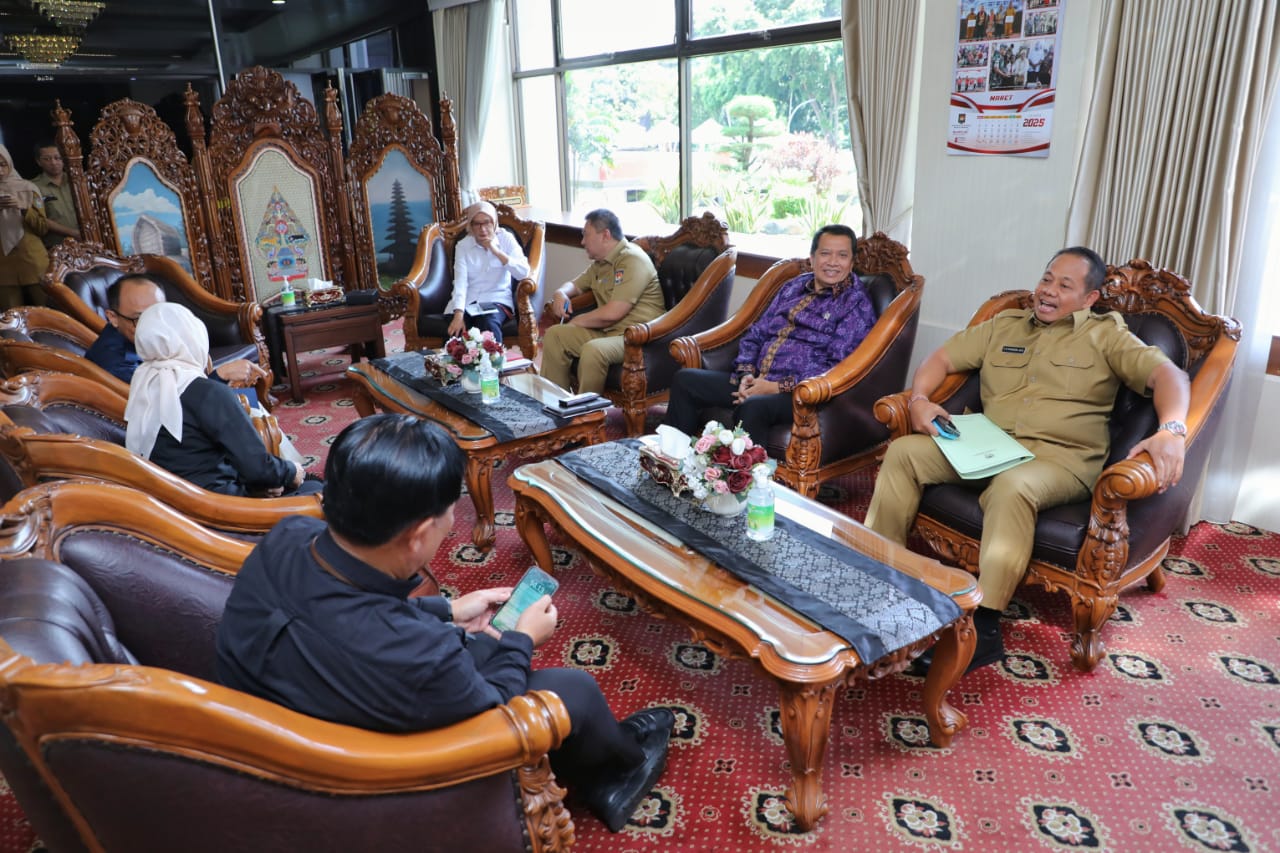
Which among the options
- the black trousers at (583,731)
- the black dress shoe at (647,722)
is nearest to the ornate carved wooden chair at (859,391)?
the black dress shoe at (647,722)

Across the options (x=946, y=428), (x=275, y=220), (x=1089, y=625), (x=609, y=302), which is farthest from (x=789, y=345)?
(x=275, y=220)

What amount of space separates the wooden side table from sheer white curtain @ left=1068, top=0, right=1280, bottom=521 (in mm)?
3654

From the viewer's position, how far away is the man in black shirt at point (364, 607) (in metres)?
1.18

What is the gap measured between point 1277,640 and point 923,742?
3.90ft

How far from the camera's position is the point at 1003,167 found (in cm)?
329

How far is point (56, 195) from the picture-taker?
5238mm

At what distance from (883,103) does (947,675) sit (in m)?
2.70

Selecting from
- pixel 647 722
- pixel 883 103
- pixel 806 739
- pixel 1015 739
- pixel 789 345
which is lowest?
pixel 1015 739

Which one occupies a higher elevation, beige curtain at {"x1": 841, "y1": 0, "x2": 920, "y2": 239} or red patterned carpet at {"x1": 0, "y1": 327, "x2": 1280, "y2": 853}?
beige curtain at {"x1": 841, "y1": 0, "x2": 920, "y2": 239}

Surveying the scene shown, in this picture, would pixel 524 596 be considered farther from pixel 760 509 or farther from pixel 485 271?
pixel 485 271

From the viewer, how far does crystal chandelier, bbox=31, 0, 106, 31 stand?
5.73 metres

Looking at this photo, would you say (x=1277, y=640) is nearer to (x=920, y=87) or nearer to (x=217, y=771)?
(x=920, y=87)

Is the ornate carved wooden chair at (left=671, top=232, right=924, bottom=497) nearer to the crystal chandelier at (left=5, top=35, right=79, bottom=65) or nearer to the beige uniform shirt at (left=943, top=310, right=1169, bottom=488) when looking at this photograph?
the beige uniform shirt at (left=943, top=310, right=1169, bottom=488)

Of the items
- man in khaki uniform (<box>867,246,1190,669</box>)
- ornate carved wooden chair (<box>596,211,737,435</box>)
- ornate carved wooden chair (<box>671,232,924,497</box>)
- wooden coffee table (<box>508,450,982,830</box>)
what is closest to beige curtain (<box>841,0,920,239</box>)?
ornate carved wooden chair (<box>671,232,924,497</box>)
